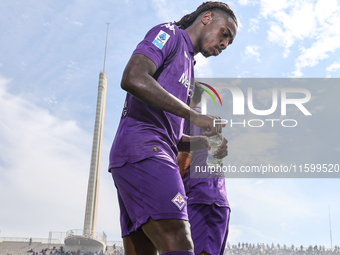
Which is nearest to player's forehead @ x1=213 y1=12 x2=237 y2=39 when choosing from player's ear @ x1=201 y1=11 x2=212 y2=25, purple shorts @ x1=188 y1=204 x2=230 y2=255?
player's ear @ x1=201 y1=11 x2=212 y2=25

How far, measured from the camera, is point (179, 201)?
180 centimetres

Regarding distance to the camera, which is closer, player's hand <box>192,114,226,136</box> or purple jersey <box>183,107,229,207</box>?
player's hand <box>192,114,226,136</box>

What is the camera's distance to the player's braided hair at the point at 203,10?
8.54 ft

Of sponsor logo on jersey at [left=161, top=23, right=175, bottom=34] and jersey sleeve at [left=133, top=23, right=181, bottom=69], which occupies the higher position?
sponsor logo on jersey at [left=161, top=23, right=175, bottom=34]

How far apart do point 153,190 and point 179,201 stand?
6.0 inches

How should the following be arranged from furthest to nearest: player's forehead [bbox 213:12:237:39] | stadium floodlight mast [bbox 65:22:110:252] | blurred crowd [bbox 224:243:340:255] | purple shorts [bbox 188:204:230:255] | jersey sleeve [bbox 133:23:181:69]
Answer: stadium floodlight mast [bbox 65:22:110:252] < blurred crowd [bbox 224:243:340:255] < purple shorts [bbox 188:204:230:255] < player's forehead [bbox 213:12:237:39] < jersey sleeve [bbox 133:23:181:69]

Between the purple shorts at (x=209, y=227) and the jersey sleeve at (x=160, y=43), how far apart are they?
2272mm

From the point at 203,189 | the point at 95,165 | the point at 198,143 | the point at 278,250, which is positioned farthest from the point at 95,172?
the point at 198,143

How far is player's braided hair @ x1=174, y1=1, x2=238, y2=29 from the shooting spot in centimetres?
260

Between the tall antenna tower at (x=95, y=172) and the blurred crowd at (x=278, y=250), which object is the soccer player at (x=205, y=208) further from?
the tall antenna tower at (x=95, y=172)

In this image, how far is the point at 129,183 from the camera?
75.9 inches

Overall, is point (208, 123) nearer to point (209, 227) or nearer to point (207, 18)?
point (207, 18)

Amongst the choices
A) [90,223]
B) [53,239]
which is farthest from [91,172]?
[53,239]

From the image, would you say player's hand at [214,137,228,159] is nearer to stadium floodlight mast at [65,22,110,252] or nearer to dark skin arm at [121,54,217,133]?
dark skin arm at [121,54,217,133]
